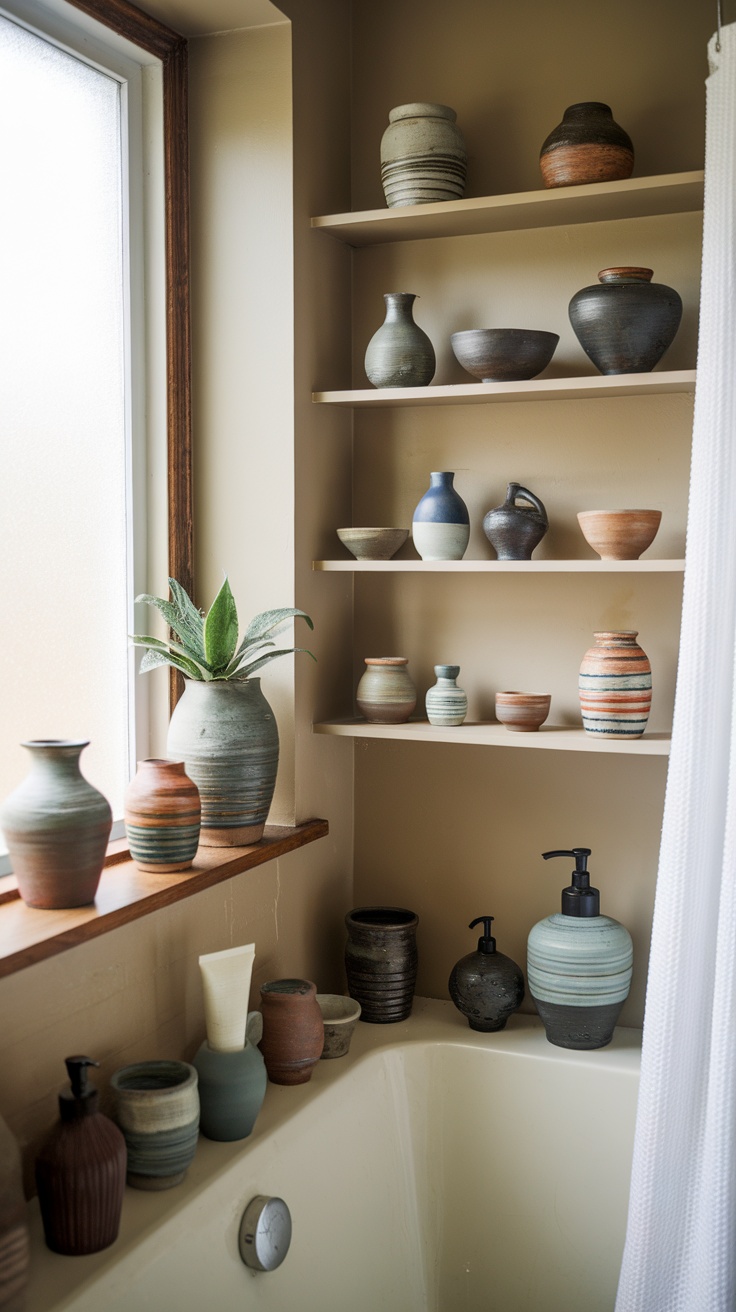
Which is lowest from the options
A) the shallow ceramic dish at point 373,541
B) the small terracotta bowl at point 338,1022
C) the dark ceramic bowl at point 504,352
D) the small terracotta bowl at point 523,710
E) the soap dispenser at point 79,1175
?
the small terracotta bowl at point 338,1022

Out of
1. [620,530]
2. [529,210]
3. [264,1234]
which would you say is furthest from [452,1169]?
[529,210]

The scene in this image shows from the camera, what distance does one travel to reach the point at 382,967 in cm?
201

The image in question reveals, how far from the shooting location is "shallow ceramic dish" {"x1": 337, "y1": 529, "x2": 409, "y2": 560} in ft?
6.48

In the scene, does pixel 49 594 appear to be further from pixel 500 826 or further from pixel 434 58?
pixel 434 58

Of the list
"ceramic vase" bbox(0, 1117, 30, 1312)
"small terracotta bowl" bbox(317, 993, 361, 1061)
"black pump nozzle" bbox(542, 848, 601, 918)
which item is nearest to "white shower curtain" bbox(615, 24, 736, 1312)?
"black pump nozzle" bbox(542, 848, 601, 918)

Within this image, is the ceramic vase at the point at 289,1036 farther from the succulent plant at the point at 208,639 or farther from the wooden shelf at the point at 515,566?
the wooden shelf at the point at 515,566

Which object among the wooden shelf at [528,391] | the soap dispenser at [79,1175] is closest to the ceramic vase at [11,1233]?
the soap dispenser at [79,1175]

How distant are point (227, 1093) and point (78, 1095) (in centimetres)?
31

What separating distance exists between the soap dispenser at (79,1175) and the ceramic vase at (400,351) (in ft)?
3.91

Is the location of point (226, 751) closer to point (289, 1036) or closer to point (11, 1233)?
point (289, 1036)

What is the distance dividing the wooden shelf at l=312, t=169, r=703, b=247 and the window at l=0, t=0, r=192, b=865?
1.04 feet

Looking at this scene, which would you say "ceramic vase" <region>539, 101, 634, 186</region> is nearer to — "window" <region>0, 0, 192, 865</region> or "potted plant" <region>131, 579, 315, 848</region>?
"window" <region>0, 0, 192, 865</region>

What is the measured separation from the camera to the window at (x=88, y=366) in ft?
5.34

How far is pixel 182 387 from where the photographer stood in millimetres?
1965
